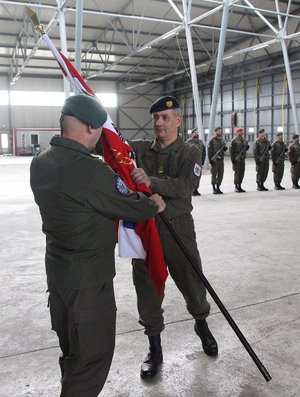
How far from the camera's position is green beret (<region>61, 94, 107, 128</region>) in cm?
162

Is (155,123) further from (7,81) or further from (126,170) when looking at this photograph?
(7,81)

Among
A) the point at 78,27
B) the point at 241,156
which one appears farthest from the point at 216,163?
the point at 78,27

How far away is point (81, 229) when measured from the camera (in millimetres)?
1622

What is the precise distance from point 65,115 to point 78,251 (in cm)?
57

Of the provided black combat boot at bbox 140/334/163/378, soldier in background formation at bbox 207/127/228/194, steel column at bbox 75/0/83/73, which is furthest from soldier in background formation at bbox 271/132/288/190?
black combat boot at bbox 140/334/163/378

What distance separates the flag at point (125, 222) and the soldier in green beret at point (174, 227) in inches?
8.6

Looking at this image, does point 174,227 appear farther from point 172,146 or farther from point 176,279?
point 172,146

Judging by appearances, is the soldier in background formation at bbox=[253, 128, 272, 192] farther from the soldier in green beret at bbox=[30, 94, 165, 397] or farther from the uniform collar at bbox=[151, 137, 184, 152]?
the soldier in green beret at bbox=[30, 94, 165, 397]

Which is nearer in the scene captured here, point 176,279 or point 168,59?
point 176,279

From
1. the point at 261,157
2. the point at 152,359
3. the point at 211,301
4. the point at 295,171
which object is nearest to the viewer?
the point at 152,359

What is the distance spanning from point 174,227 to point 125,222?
407 millimetres

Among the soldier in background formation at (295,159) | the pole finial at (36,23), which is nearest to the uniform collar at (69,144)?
the pole finial at (36,23)

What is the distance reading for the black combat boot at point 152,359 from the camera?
92.4 inches

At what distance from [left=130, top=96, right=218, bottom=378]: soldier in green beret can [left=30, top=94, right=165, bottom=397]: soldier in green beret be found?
727mm
